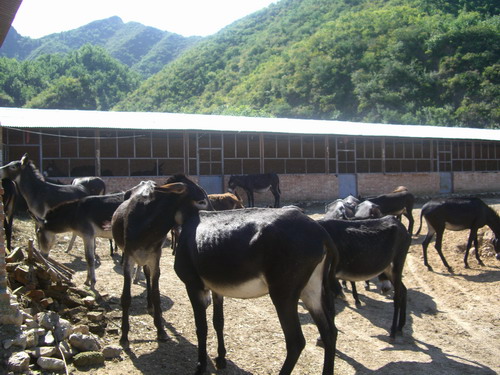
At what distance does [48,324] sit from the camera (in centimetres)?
525

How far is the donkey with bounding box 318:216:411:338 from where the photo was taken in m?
6.83

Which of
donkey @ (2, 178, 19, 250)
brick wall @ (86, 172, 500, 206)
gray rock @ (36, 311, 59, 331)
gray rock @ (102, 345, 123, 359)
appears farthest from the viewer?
brick wall @ (86, 172, 500, 206)

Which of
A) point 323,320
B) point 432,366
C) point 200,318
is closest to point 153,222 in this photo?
point 200,318

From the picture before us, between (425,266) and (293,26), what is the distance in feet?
245

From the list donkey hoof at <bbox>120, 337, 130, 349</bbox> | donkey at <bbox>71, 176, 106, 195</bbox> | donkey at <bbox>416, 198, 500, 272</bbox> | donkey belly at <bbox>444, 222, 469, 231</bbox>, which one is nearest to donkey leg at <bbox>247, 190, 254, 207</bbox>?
donkey at <bbox>71, 176, 106, 195</bbox>

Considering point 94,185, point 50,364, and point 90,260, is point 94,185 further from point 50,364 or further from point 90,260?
point 50,364

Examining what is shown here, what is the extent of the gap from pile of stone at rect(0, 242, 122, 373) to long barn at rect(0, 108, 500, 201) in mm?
11916

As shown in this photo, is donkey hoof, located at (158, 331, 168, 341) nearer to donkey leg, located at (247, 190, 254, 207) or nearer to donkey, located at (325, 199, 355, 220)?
donkey, located at (325, 199, 355, 220)

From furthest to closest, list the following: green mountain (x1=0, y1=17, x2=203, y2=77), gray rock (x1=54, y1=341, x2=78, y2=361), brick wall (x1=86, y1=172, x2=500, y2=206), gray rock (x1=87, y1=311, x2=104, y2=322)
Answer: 1. green mountain (x1=0, y1=17, x2=203, y2=77)
2. brick wall (x1=86, y1=172, x2=500, y2=206)
3. gray rock (x1=87, y1=311, x2=104, y2=322)
4. gray rock (x1=54, y1=341, x2=78, y2=361)

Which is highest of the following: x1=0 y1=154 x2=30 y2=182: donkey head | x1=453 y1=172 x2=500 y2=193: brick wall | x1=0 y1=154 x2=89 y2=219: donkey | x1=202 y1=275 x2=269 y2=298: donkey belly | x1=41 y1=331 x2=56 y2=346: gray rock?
x1=0 y1=154 x2=30 y2=182: donkey head

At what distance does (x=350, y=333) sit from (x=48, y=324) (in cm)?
430

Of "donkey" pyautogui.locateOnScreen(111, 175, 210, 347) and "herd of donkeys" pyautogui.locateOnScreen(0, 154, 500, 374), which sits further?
"donkey" pyautogui.locateOnScreen(111, 175, 210, 347)

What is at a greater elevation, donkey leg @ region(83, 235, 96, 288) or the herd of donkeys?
the herd of donkeys

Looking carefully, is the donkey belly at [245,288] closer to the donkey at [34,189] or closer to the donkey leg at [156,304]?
the donkey leg at [156,304]
